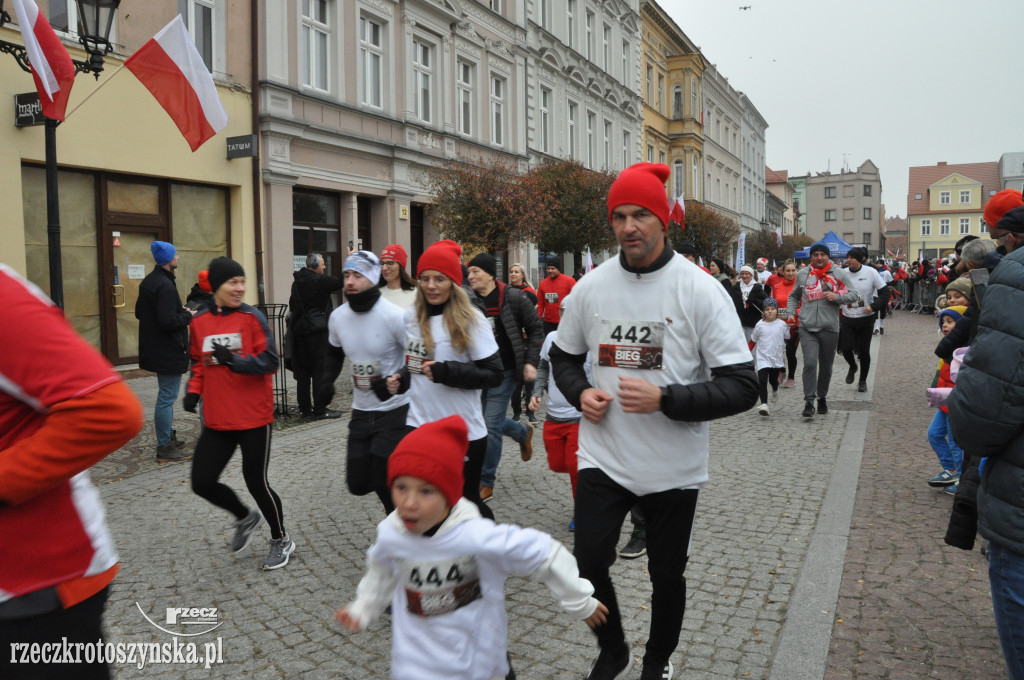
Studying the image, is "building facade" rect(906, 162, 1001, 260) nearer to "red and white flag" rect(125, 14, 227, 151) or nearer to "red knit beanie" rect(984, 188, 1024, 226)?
"red and white flag" rect(125, 14, 227, 151)

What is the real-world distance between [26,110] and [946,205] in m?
111

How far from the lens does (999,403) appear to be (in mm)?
2342

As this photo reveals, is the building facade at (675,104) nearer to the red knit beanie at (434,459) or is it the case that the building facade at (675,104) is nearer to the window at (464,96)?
the window at (464,96)

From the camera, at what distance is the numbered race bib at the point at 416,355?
4.59 metres

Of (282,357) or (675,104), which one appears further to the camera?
(675,104)

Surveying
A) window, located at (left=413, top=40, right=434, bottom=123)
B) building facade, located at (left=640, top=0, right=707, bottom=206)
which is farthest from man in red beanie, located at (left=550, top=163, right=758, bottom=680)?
building facade, located at (left=640, top=0, right=707, bottom=206)

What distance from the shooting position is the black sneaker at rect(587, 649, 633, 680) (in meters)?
3.22

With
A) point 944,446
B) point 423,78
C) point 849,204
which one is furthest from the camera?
point 849,204

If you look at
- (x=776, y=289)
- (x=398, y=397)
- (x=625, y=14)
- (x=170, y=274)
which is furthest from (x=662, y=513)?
(x=625, y=14)

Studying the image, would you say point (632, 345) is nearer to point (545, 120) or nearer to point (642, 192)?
point (642, 192)

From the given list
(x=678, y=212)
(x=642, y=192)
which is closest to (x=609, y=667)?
(x=642, y=192)

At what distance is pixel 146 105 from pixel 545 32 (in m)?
17.5

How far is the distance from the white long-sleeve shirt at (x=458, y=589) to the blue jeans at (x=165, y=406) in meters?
6.06

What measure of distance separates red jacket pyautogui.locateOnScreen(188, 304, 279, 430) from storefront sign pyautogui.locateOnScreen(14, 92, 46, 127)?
7376 mm
